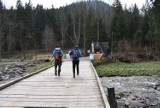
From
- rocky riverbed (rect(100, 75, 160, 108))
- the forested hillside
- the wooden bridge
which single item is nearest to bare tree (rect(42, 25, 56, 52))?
the forested hillside

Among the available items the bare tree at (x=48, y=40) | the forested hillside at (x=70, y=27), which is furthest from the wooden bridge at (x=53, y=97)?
the bare tree at (x=48, y=40)

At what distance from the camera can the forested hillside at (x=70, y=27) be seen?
65.2 m

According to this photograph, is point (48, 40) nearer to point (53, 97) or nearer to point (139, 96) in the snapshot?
point (139, 96)

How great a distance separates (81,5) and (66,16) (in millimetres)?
17732

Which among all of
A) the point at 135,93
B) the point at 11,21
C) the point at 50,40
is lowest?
the point at 135,93

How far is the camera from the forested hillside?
214 feet

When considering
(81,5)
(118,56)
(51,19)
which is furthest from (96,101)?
(51,19)

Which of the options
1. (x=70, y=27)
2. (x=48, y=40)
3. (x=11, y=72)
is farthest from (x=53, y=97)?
(x=70, y=27)

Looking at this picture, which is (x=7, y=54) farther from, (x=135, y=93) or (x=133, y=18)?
(x=135, y=93)

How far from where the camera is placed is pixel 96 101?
8320 mm

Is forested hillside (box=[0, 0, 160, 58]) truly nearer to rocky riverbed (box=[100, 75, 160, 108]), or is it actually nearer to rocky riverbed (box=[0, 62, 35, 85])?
rocky riverbed (box=[0, 62, 35, 85])

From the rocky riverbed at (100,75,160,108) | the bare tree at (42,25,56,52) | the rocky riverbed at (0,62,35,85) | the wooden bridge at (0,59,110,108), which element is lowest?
the rocky riverbed at (100,75,160,108)

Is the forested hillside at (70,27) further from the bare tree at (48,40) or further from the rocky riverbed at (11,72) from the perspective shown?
the rocky riverbed at (11,72)

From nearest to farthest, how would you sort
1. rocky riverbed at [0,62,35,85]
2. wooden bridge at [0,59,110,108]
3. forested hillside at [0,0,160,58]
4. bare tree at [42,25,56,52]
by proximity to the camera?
wooden bridge at [0,59,110,108], rocky riverbed at [0,62,35,85], forested hillside at [0,0,160,58], bare tree at [42,25,56,52]
